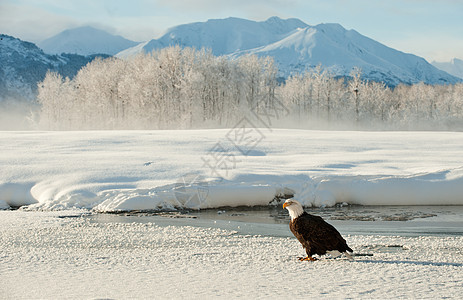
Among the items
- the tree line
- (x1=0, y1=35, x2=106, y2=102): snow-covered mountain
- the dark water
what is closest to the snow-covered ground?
the dark water

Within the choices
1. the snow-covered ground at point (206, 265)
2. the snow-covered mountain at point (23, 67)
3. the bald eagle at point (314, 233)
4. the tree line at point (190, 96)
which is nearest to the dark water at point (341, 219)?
the snow-covered ground at point (206, 265)

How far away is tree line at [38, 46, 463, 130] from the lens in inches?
2024

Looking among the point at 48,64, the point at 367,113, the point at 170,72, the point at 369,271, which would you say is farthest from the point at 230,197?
the point at 48,64

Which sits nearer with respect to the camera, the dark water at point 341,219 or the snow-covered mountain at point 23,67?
the dark water at point 341,219

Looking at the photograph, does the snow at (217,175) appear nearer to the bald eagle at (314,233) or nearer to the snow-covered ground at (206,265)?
the snow-covered ground at (206,265)

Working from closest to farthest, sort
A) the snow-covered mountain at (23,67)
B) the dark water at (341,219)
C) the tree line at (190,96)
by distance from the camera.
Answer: the dark water at (341,219) → the tree line at (190,96) → the snow-covered mountain at (23,67)

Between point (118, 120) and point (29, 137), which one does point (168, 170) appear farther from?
point (118, 120)

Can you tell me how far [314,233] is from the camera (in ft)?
23.5

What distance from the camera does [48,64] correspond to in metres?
184

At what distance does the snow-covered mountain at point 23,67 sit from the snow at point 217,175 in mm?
146416

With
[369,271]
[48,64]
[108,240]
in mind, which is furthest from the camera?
[48,64]

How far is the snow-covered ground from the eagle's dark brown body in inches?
9.4

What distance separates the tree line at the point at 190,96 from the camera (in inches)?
2024

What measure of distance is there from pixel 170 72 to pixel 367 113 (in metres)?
36.3
